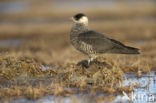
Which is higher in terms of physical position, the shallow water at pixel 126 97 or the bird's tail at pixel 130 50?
the bird's tail at pixel 130 50

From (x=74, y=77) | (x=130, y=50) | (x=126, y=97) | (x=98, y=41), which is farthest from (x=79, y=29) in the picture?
(x=126, y=97)

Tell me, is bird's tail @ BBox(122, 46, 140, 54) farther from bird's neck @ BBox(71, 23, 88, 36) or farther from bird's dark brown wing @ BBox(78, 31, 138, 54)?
bird's neck @ BBox(71, 23, 88, 36)

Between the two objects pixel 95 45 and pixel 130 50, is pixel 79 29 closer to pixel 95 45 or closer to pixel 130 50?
pixel 95 45

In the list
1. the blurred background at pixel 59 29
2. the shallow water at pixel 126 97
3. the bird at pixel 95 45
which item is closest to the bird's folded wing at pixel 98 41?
the bird at pixel 95 45

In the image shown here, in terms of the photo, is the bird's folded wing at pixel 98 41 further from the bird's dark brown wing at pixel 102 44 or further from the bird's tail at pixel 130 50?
the bird's tail at pixel 130 50

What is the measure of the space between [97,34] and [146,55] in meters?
2.68

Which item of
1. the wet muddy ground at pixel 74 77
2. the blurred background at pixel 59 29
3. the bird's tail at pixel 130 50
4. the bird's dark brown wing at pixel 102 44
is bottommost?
the wet muddy ground at pixel 74 77

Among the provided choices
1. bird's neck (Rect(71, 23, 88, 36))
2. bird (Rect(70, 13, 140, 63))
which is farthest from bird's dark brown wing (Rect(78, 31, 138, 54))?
bird's neck (Rect(71, 23, 88, 36))

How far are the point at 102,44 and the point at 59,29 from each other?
9124 mm

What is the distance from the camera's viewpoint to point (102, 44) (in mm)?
7195

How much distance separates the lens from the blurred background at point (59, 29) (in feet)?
34.4

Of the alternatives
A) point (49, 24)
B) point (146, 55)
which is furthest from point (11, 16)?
point (146, 55)

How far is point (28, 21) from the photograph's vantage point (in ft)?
62.5

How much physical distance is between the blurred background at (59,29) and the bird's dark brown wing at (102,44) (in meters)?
1.48
